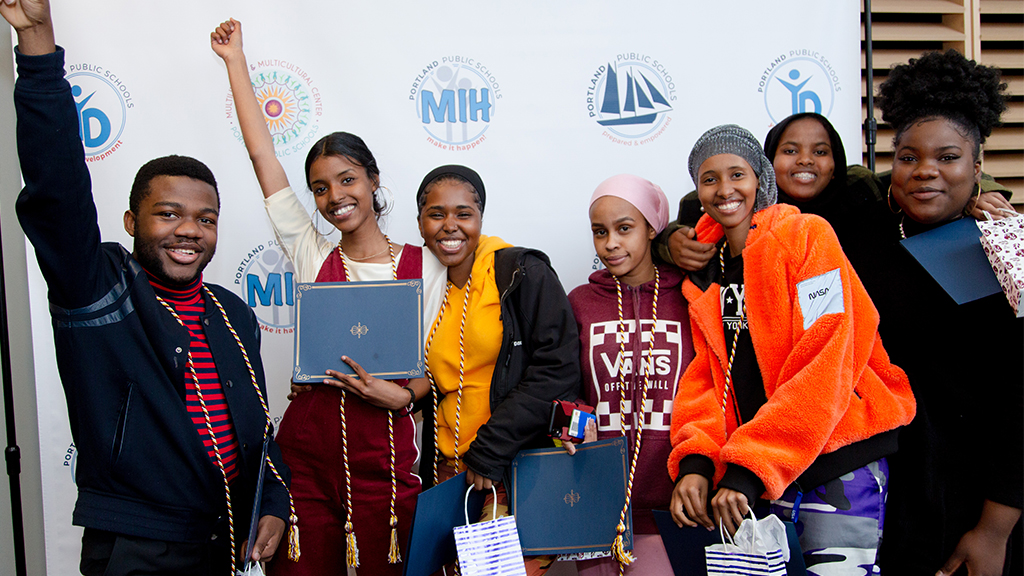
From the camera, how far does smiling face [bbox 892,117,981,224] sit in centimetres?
164

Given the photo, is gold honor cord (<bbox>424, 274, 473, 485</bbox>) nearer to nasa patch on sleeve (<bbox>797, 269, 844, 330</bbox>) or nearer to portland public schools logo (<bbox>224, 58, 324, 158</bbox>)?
nasa patch on sleeve (<bbox>797, 269, 844, 330</bbox>)

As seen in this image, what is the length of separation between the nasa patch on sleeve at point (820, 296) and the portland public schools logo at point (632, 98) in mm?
1358

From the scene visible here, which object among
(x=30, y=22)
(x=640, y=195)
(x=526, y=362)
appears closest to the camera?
(x=30, y=22)

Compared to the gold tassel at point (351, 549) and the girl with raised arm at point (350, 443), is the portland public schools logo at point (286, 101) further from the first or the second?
the gold tassel at point (351, 549)

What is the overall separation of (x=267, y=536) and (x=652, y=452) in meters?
1.12

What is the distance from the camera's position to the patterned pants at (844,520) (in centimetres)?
151

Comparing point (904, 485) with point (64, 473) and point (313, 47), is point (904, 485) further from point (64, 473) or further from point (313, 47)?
point (64, 473)

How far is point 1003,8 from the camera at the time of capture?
2932mm

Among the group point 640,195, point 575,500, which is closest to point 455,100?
point 640,195

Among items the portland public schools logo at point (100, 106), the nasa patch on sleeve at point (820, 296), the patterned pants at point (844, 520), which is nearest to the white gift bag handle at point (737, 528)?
the patterned pants at point (844, 520)

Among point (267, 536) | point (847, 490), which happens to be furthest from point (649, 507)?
point (267, 536)

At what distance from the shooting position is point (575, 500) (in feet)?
5.50

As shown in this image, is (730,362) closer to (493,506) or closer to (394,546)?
(493,506)

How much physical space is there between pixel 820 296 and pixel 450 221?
3.60 ft
